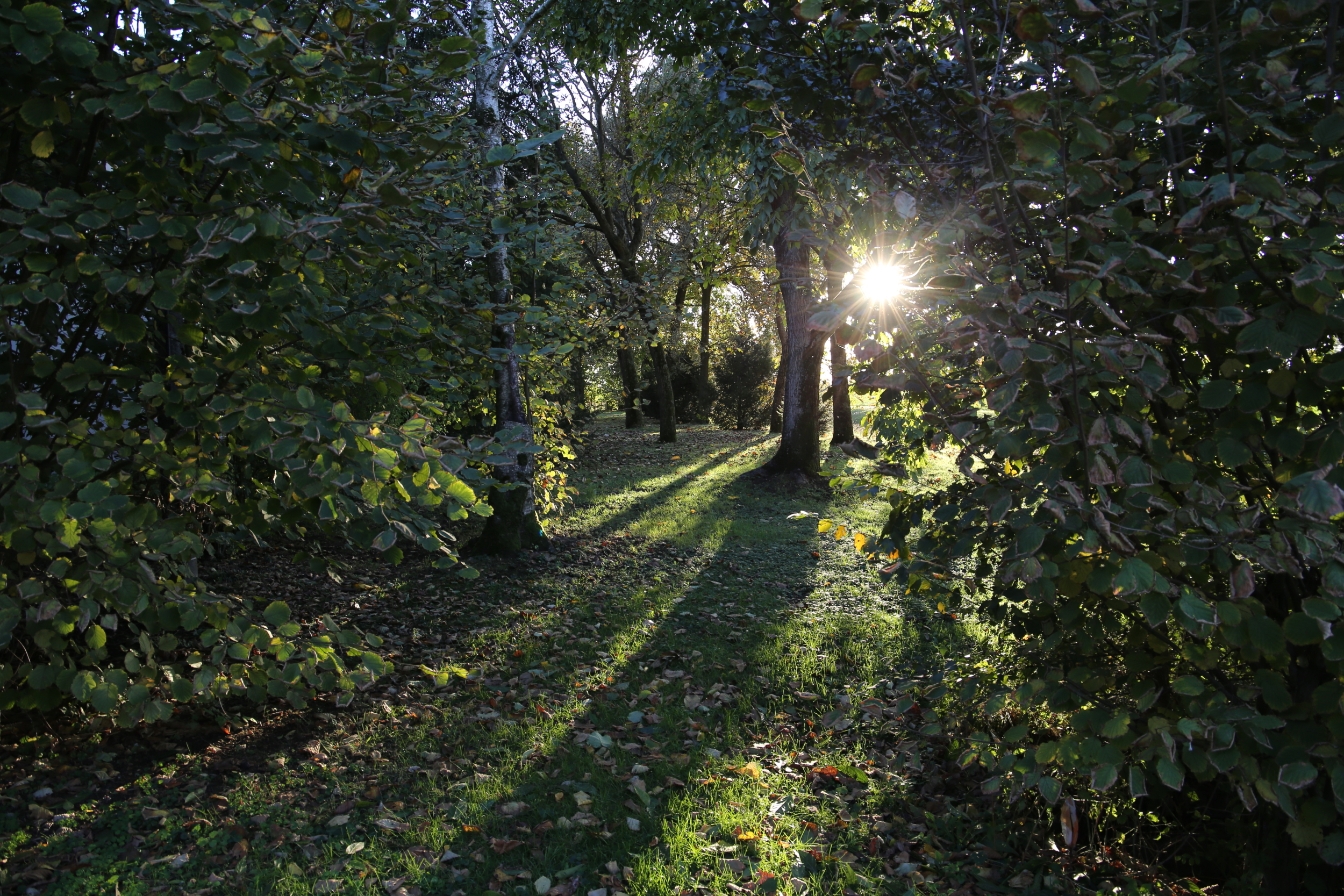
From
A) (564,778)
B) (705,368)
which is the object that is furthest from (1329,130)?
(705,368)

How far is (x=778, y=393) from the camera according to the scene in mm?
21750

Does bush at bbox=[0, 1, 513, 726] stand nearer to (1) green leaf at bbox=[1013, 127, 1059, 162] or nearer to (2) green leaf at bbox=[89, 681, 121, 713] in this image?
(2) green leaf at bbox=[89, 681, 121, 713]

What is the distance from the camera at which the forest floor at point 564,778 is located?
10.00ft

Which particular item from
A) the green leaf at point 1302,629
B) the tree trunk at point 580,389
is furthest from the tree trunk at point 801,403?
the green leaf at point 1302,629

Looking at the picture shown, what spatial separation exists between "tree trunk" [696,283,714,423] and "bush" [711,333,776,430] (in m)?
0.77

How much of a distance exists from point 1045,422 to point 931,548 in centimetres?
102

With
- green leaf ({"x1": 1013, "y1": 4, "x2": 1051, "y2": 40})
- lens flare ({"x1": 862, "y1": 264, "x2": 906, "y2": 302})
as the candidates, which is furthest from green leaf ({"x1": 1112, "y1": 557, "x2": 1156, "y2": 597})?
green leaf ({"x1": 1013, "y1": 4, "x2": 1051, "y2": 40})

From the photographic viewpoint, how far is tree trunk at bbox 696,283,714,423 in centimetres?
2522

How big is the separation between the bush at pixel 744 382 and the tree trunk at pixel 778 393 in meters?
0.56

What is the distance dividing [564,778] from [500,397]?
15.9 feet

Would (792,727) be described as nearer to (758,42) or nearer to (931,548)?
(931,548)

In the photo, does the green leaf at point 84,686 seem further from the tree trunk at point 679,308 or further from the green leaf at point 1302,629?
the tree trunk at point 679,308

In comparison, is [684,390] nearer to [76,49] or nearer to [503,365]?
[503,365]

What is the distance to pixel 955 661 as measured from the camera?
3.40 m
